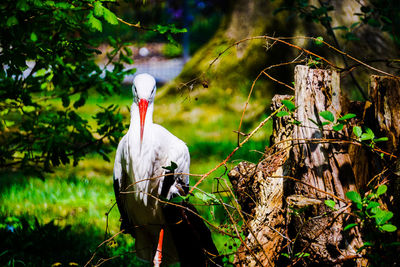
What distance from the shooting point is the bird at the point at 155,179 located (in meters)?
2.58

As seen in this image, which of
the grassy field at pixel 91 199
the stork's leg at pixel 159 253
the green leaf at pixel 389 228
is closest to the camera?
the green leaf at pixel 389 228

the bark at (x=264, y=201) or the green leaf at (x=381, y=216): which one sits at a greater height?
the green leaf at (x=381, y=216)

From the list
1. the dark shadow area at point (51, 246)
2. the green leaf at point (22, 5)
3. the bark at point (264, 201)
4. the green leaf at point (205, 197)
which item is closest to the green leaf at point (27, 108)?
the dark shadow area at point (51, 246)

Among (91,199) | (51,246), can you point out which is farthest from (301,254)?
(91,199)

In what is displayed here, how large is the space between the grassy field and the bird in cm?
15

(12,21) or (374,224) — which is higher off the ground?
(12,21)

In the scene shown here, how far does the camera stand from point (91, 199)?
4488 mm

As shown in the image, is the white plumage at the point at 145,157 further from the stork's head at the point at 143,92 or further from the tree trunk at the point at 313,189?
the tree trunk at the point at 313,189

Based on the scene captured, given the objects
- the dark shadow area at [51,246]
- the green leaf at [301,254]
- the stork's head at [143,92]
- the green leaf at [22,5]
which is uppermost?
the green leaf at [22,5]

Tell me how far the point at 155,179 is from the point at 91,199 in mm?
2072

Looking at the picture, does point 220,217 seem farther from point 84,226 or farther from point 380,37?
point 380,37

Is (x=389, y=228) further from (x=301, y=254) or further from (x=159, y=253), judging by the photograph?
(x=159, y=253)

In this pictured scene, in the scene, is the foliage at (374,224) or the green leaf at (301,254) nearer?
the foliage at (374,224)

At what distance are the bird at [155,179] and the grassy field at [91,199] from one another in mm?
148
